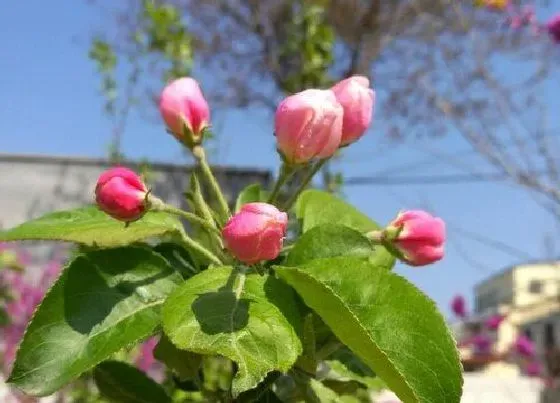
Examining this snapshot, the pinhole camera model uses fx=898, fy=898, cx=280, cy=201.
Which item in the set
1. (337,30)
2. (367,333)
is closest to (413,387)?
(367,333)

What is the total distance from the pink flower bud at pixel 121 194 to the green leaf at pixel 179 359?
0.45 ft

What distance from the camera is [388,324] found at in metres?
0.57

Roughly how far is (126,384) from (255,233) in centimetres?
27

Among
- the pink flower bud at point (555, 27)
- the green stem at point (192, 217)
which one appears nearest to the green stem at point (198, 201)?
the green stem at point (192, 217)

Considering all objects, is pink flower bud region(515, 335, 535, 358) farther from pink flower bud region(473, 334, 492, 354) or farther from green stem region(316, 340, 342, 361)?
green stem region(316, 340, 342, 361)

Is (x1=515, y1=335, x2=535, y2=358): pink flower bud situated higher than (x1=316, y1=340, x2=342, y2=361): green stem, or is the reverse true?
(x1=316, y1=340, x2=342, y2=361): green stem

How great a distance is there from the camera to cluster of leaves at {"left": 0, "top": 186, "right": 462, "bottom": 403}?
21.3 inches

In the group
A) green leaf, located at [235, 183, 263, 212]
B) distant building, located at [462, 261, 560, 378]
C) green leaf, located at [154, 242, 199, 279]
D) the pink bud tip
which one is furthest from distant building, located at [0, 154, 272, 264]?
green leaf, located at [154, 242, 199, 279]

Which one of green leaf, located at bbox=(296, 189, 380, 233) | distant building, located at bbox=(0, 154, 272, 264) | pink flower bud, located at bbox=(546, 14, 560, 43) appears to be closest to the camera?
green leaf, located at bbox=(296, 189, 380, 233)

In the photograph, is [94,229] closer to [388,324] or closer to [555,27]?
[388,324]

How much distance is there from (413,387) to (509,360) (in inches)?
166

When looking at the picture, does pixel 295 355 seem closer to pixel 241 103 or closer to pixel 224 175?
pixel 224 175

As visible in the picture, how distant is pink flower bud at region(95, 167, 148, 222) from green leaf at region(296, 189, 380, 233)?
17cm

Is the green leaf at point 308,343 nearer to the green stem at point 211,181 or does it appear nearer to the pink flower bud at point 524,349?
the green stem at point 211,181
